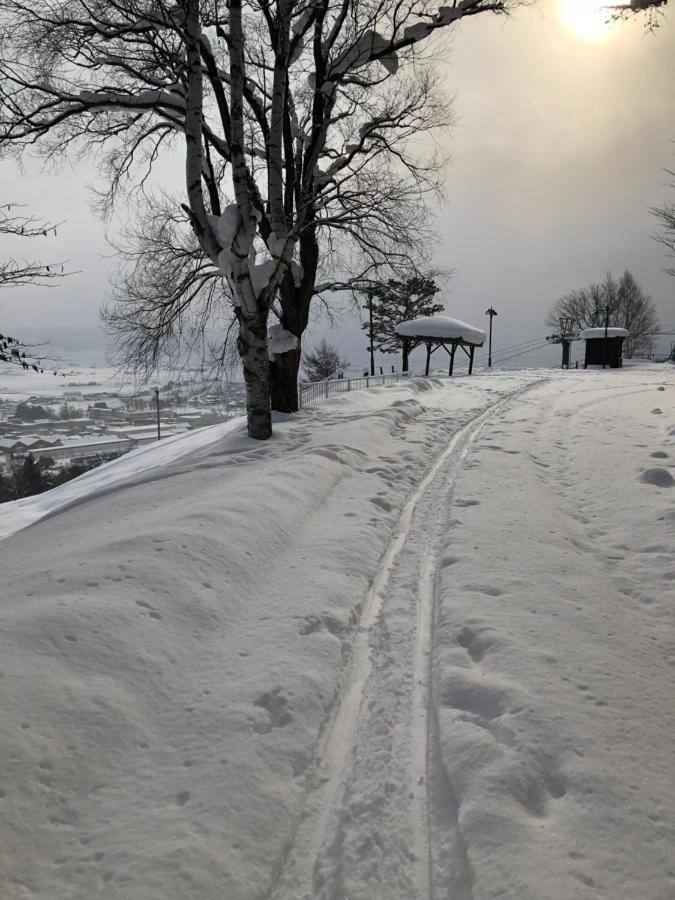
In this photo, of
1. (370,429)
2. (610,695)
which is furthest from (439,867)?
(370,429)

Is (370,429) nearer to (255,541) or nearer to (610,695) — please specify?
(255,541)

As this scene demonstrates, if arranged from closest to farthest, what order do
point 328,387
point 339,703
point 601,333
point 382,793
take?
1. point 382,793
2. point 339,703
3. point 328,387
4. point 601,333

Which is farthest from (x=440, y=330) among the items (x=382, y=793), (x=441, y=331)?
(x=382, y=793)

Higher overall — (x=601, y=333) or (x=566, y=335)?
(x=566, y=335)

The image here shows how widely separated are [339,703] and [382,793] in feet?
2.06

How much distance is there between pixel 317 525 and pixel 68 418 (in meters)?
59.9

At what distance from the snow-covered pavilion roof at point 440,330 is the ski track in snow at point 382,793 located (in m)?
29.0

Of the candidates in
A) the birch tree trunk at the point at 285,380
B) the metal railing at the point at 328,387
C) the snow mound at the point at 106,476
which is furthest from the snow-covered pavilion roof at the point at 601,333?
the snow mound at the point at 106,476

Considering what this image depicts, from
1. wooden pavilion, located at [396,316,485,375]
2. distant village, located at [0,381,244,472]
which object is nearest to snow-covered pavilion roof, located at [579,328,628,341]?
wooden pavilion, located at [396,316,485,375]

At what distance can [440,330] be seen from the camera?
3089cm

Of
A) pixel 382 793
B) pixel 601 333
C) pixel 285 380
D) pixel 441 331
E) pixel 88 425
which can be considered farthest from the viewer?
pixel 88 425

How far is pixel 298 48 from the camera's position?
1026 centimetres

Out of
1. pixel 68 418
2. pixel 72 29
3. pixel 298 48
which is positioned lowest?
pixel 68 418

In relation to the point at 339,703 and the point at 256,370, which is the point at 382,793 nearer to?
the point at 339,703
